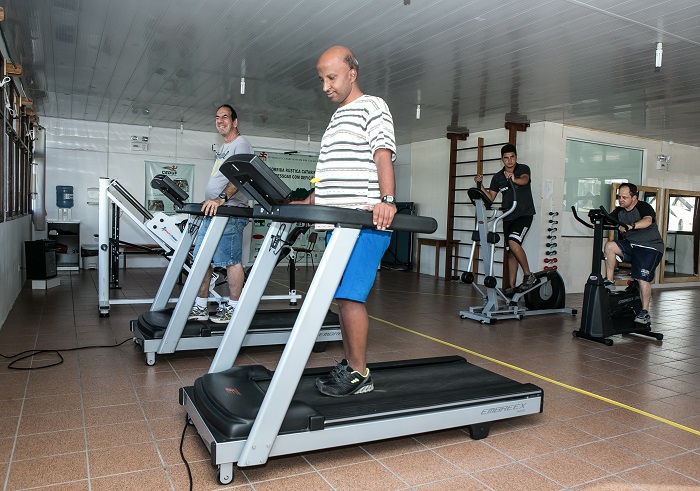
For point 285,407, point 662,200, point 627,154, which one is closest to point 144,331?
point 285,407

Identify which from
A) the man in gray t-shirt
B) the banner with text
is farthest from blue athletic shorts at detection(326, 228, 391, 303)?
the banner with text

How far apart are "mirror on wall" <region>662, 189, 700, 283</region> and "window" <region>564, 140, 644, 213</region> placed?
1617mm

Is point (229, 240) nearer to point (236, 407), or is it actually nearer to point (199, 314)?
point (199, 314)

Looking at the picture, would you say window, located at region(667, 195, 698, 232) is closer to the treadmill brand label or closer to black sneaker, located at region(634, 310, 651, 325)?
black sneaker, located at region(634, 310, 651, 325)

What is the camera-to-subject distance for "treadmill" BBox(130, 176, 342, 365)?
3.17 metres

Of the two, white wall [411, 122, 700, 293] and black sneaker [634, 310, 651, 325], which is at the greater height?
white wall [411, 122, 700, 293]

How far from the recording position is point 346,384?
7.80 ft

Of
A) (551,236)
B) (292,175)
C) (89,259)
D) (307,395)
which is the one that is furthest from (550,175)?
(89,259)

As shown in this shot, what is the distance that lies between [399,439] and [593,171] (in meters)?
7.08

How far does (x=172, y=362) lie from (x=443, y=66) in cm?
368

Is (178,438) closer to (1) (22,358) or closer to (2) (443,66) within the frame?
(1) (22,358)

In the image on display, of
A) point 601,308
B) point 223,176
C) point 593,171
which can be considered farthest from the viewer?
point 593,171

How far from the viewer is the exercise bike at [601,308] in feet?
15.2

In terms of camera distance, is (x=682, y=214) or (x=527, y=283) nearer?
(x=527, y=283)
